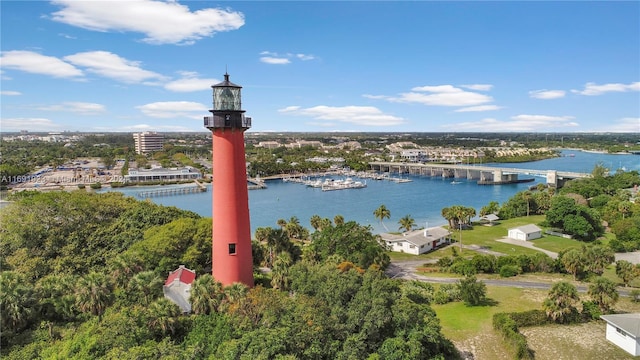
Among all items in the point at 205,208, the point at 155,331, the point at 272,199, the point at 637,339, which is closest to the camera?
Result: the point at 155,331

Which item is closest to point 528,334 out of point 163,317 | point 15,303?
point 163,317

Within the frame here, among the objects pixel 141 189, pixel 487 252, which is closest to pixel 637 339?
pixel 487 252

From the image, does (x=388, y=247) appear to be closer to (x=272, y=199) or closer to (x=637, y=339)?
(x=637, y=339)

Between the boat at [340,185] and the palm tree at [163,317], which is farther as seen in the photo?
the boat at [340,185]

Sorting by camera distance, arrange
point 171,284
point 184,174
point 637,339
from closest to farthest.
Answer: point 637,339, point 171,284, point 184,174

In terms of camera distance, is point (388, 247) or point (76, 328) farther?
point (388, 247)

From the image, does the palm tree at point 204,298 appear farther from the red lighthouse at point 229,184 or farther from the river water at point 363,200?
the river water at point 363,200

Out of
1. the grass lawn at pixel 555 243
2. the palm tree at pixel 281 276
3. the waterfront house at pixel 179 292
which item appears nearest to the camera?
the waterfront house at pixel 179 292

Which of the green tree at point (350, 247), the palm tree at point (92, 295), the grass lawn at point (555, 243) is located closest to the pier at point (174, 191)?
the green tree at point (350, 247)
